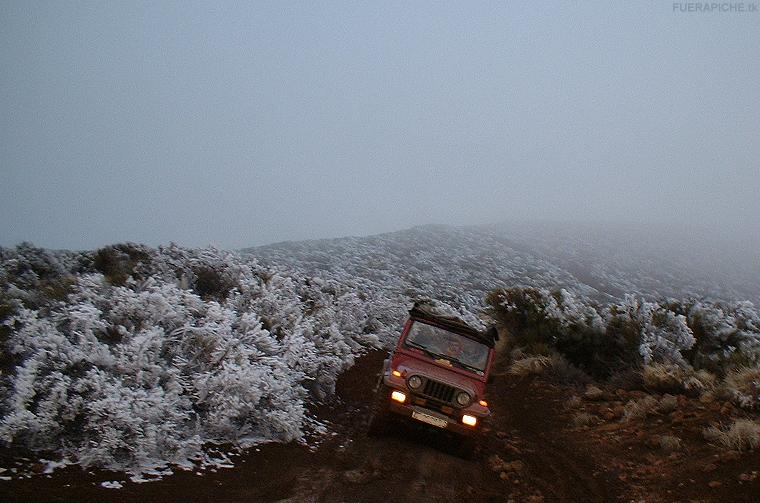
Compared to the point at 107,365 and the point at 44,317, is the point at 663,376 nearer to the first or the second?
the point at 107,365

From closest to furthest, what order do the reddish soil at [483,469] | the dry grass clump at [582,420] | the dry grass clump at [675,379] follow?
the reddish soil at [483,469], the dry grass clump at [675,379], the dry grass clump at [582,420]

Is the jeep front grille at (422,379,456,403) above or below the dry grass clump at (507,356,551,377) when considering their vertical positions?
above

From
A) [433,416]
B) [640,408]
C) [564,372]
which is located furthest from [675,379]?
[433,416]

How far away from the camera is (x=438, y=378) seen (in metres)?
8.36

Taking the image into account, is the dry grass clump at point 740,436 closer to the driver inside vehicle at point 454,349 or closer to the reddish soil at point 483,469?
the reddish soil at point 483,469

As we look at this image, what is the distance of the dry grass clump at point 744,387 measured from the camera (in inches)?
348

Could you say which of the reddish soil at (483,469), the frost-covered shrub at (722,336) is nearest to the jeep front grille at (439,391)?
the reddish soil at (483,469)

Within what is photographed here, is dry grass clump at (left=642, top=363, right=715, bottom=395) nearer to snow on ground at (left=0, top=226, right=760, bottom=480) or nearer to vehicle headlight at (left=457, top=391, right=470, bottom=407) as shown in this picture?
snow on ground at (left=0, top=226, right=760, bottom=480)

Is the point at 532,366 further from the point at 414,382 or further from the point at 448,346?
the point at 414,382

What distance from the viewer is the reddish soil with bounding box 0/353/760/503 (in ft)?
18.3

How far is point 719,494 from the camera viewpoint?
6.70m

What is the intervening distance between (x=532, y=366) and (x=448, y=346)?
5621mm

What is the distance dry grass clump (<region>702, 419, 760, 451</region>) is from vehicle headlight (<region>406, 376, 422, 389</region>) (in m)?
4.64

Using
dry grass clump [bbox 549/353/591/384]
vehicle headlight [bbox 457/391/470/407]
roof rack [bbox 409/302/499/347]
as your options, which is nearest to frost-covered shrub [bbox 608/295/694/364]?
dry grass clump [bbox 549/353/591/384]
